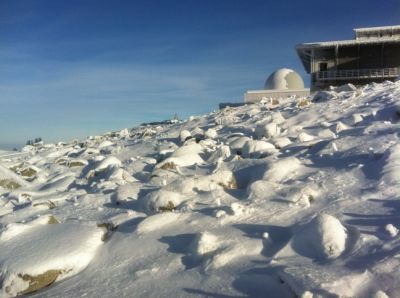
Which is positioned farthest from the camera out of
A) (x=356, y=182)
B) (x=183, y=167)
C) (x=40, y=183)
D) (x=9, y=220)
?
(x=40, y=183)

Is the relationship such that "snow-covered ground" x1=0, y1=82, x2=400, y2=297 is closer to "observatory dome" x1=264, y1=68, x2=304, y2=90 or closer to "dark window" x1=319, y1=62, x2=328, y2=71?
"dark window" x1=319, y1=62, x2=328, y2=71

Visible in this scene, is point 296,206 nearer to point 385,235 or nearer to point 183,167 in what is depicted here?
point 385,235

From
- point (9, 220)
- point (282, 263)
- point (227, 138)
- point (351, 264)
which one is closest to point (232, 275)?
point (282, 263)

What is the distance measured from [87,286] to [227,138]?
755cm

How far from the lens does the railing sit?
30.1 metres

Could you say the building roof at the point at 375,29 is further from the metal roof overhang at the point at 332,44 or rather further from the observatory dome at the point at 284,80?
the observatory dome at the point at 284,80

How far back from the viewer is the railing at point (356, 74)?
30.1 m

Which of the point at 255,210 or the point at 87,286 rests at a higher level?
the point at 255,210

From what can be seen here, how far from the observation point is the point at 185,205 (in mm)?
6258

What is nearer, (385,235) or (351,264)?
(351,264)

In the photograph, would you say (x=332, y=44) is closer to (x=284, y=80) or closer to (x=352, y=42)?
(x=352, y=42)

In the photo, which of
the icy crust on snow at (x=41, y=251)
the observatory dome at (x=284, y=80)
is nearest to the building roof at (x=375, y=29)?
the observatory dome at (x=284, y=80)

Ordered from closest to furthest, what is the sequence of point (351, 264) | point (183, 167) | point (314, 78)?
point (351, 264), point (183, 167), point (314, 78)

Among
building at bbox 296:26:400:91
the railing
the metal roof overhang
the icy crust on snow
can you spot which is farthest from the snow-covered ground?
the metal roof overhang
